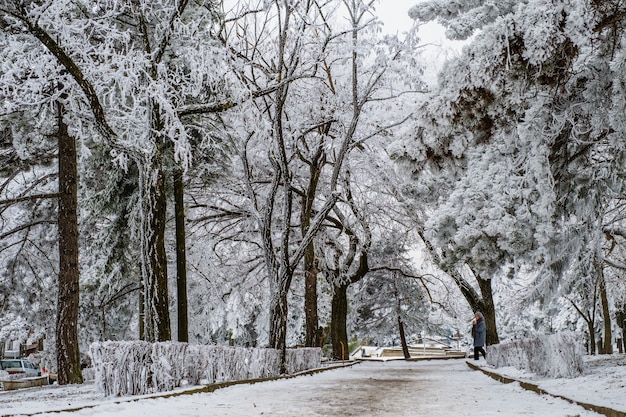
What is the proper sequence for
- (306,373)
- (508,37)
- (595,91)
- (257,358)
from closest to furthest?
(508,37) < (595,91) < (257,358) < (306,373)

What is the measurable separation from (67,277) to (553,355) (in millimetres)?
10789

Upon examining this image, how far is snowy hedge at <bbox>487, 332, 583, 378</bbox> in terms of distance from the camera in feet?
31.4

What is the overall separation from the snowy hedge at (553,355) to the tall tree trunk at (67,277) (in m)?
10.1

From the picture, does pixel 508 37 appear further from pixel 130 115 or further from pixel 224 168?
pixel 224 168

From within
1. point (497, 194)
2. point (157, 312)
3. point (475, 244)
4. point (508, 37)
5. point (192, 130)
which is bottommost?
point (157, 312)

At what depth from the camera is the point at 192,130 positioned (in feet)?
59.0

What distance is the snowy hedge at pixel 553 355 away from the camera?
9578 millimetres

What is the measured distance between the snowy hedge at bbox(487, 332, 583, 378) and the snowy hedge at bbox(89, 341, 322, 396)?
5394mm

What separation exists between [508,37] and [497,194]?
9.82 feet

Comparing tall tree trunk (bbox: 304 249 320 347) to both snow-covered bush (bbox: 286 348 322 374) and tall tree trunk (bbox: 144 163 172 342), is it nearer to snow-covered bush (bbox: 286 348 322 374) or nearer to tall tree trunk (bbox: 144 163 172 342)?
snow-covered bush (bbox: 286 348 322 374)

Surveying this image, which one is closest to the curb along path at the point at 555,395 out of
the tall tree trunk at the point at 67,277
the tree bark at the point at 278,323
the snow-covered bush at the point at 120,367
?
the tree bark at the point at 278,323

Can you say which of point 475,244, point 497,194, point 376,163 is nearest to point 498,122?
point 497,194

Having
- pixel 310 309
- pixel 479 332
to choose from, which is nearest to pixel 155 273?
pixel 310 309

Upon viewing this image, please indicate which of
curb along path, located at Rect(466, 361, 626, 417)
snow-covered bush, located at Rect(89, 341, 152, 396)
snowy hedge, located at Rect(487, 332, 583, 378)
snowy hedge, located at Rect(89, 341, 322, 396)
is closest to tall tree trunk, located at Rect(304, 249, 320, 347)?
curb along path, located at Rect(466, 361, 626, 417)
